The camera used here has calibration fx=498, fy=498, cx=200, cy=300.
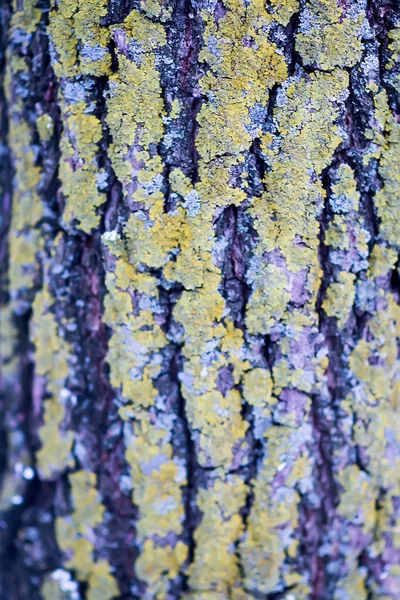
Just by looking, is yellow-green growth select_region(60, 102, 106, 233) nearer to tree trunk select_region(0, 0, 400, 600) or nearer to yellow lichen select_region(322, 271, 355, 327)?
tree trunk select_region(0, 0, 400, 600)

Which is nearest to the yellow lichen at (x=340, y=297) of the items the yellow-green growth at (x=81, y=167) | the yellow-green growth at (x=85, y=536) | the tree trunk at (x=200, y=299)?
the tree trunk at (x=200, y=299)

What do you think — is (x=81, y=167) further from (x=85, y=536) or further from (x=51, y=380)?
(x=85, y=536)

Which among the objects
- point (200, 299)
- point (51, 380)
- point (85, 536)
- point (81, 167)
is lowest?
point (85, 536)

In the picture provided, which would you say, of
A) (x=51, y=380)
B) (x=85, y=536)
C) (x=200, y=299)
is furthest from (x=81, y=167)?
(x=85, y=536)

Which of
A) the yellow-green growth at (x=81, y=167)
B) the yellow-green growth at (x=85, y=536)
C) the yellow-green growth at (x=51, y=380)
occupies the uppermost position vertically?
the yellow-green growth at (x=81, y=167)

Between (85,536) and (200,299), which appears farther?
(85,536)

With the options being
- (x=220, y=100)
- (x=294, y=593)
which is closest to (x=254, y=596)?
(x=294, y=593)

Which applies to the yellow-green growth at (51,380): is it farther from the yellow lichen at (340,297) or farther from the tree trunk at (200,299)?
the yellow lichen at (340,297)

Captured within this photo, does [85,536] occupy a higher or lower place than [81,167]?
lower
